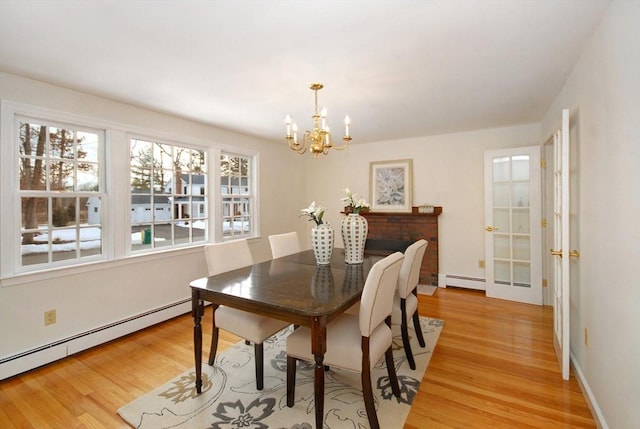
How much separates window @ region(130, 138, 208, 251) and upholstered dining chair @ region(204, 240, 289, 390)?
1.26m

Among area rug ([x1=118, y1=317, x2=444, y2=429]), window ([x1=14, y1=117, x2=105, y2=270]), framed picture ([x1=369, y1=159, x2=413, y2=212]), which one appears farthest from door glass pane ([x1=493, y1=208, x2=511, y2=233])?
window ([x1=14, y1=117, x2=105, y2=270])

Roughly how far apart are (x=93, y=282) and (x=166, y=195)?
1.14m

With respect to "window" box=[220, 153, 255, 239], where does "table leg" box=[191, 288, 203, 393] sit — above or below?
below

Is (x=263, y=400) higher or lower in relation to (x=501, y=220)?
lower

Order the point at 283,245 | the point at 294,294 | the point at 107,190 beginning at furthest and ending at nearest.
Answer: the point at 283,245 → the point at 107,190 → the point at 294,294

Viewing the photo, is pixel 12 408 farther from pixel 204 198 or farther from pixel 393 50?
pixel 393 50

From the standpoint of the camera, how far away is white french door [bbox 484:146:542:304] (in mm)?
3754

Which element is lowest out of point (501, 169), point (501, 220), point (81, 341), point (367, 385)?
point (81, 341)

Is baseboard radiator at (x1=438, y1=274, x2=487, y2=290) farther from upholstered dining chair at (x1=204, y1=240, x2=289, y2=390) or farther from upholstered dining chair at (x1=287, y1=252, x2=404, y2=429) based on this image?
upholstered dining chair at (x1=204, y1=240, x2=289, y2=390)

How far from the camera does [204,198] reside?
3.88 meters

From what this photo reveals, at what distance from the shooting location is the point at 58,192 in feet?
8.46

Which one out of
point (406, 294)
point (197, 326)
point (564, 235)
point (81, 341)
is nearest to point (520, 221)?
point (564, 235)

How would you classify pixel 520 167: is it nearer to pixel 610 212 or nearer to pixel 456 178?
pixel 456 178

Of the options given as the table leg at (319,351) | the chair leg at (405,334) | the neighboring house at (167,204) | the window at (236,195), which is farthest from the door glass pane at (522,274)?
the neighboring house at (167,204)
